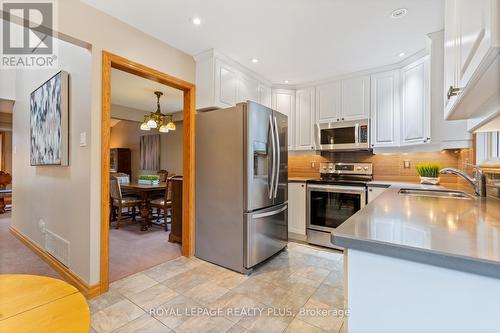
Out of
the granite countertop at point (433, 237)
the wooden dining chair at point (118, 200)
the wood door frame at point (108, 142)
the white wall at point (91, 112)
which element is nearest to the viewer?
the granite countertop at point (433, 237)

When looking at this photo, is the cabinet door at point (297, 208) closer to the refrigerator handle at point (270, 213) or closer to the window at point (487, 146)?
the refrigerator handle at point (270, 213)

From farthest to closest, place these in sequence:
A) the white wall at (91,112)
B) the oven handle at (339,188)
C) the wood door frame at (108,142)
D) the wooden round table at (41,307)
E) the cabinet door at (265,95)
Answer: the cabinet door at (265,95), the oven handle at (339,188), the wood door frame at (108,142), the white wall at (91,112), the wooden round table at (41,307)

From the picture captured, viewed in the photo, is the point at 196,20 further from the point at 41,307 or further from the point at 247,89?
the point at 41,307

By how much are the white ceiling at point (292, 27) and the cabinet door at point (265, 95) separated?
0.55 metres

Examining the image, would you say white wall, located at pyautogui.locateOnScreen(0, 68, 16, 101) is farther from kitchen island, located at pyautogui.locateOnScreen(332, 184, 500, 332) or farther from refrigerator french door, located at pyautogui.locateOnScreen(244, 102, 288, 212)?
kitchen island, located at pyautogui.locateOnScreen(332, 184, 500, 332)

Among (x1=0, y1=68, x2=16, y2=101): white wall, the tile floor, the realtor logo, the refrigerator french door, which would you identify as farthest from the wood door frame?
(x1=0, y1=68, x2=16, y2=101): white wall

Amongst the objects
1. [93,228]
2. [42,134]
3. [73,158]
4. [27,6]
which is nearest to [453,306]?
[93,228]

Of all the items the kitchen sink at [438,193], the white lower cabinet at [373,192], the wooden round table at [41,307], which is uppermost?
the kitchen sink at [438,193]

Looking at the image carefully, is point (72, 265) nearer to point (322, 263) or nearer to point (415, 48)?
point (322, 263)

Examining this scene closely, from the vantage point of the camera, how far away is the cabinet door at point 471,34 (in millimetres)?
605

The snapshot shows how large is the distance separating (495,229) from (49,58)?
3.86 metres

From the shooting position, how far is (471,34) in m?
0.77

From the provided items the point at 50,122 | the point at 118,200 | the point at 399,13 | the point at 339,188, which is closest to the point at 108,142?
the point at 50,122

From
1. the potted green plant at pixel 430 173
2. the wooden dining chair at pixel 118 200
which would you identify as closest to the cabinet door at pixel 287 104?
the potted green plant at pixel 430 173
